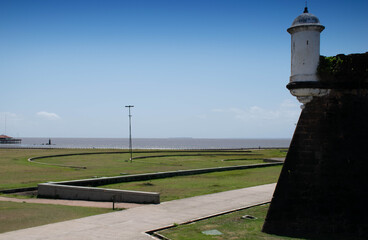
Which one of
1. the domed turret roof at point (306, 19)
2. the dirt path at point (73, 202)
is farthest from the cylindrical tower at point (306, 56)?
the dirt path at point (73, 202)

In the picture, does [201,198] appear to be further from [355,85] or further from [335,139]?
[355,85]

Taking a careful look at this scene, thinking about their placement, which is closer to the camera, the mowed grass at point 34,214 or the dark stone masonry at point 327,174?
the dark stone masonry at point 327,174

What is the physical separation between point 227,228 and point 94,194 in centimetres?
813

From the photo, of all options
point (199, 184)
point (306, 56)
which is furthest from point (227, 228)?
point (199, 184)

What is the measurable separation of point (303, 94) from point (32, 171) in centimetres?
2474

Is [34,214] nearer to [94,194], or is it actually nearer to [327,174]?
[94,194]

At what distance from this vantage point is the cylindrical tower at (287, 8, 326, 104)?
11797 millimetres

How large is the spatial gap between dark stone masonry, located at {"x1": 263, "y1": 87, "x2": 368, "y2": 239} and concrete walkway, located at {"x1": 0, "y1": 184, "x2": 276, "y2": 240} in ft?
12.5

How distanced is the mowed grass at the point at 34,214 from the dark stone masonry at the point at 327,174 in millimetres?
7660

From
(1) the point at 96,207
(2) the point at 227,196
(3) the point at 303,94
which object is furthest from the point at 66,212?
(3) the point at 303,94

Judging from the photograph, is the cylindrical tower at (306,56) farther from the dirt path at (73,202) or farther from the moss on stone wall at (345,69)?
the dirt path at (73,202)

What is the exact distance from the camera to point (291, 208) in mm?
11586

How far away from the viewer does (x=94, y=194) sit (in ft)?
58.5

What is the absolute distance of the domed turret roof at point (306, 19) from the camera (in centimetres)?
1178
